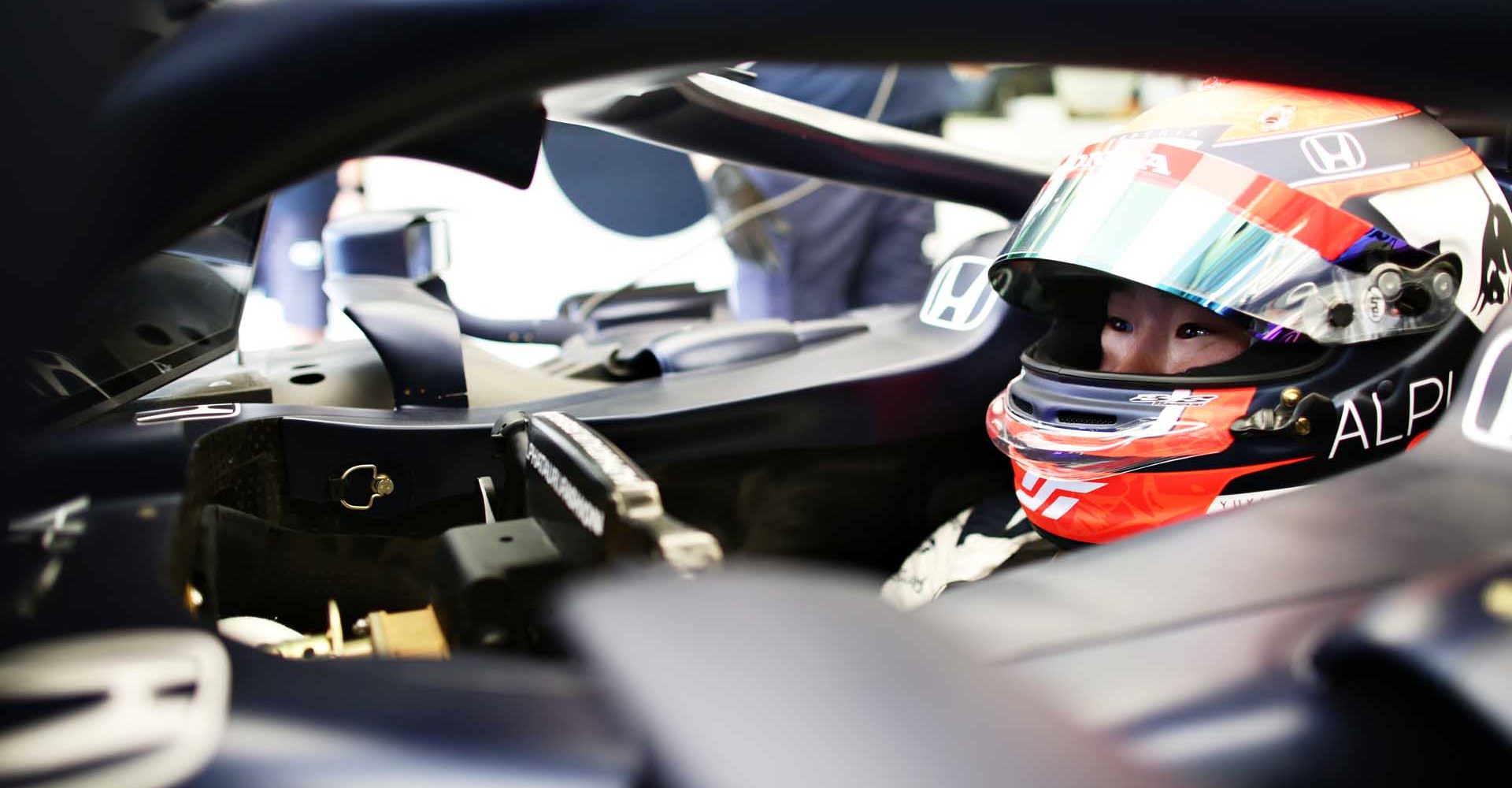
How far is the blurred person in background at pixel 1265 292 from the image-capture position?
105 cm

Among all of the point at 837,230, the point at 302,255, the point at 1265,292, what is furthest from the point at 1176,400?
the point at 302,255

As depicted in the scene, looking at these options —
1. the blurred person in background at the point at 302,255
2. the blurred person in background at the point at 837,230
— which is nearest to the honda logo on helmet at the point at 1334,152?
the blurred person in background at the point at 837,230

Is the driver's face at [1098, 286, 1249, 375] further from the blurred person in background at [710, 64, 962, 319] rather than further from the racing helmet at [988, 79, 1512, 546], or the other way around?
the blurred person in background at [710, 64, 962, 319]

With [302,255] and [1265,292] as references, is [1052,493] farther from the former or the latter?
[302,255]

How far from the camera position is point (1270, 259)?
3.43 feet

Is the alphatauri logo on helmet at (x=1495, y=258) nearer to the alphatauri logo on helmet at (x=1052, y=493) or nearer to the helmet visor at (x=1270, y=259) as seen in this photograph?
the helmet visor at (x=1270, y=259)

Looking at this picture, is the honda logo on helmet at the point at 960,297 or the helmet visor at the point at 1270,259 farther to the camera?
the honda logo on helmet at the point at 960,297

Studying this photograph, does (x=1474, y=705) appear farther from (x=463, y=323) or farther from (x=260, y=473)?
(x=463, y=323)

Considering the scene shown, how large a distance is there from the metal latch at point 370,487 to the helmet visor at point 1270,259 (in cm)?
69

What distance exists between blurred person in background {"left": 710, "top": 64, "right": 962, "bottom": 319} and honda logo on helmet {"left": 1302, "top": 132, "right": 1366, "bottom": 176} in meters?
1.72

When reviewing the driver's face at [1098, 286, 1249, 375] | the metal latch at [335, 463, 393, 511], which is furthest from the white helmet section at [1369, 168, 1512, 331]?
the metal latch at [335, 463, 393, 511]

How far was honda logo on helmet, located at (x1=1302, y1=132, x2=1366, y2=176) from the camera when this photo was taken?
1069 millimetres

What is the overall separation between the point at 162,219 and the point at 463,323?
5.06ft

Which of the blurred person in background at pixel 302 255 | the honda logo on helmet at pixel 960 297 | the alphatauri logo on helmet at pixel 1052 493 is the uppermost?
the honda logo on helmet at pixel 960 297
